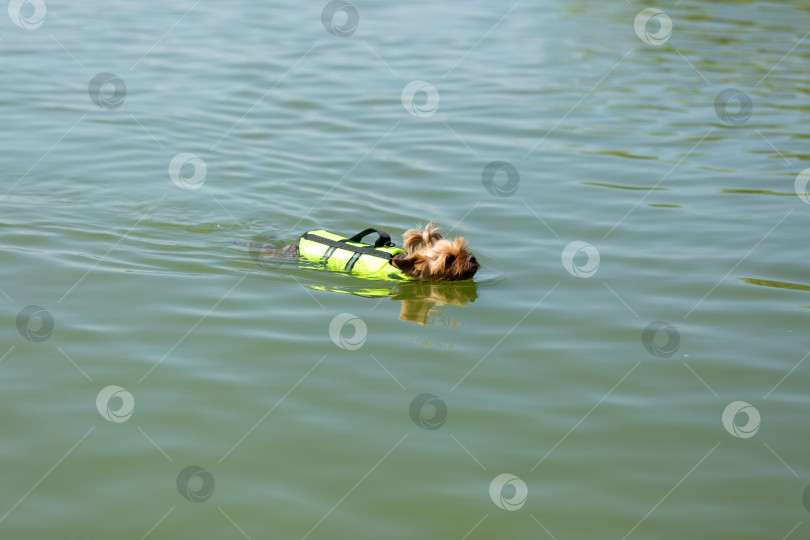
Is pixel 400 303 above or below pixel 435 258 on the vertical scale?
below

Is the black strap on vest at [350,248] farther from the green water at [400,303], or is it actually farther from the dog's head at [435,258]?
the green water at [400,303]

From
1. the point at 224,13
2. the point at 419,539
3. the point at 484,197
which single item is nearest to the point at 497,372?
the point at 419,539

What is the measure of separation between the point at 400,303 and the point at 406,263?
387 millimetres

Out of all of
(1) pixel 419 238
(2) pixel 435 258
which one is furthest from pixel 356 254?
(2) pixel 435 258

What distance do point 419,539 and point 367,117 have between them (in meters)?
8.78

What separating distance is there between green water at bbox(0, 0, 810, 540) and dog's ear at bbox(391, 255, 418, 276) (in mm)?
203

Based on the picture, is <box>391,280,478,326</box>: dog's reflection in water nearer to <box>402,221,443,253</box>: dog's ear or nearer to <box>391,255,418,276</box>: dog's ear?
<box>391,255,418,276</box>: dog's ear

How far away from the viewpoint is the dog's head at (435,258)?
7898 mm

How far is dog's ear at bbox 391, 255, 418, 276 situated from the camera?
8.03 m

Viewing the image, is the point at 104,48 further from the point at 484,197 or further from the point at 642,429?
the point at 642,429

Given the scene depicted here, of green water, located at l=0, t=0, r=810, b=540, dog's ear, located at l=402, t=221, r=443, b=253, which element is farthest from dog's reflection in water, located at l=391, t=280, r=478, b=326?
dog's ear, located at l=402, t=221, r=443, b=253

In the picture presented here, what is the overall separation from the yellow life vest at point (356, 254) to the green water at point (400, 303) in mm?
175

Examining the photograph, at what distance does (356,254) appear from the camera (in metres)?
8.06

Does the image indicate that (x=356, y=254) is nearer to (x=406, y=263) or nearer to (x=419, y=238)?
(x=406, y=263)
